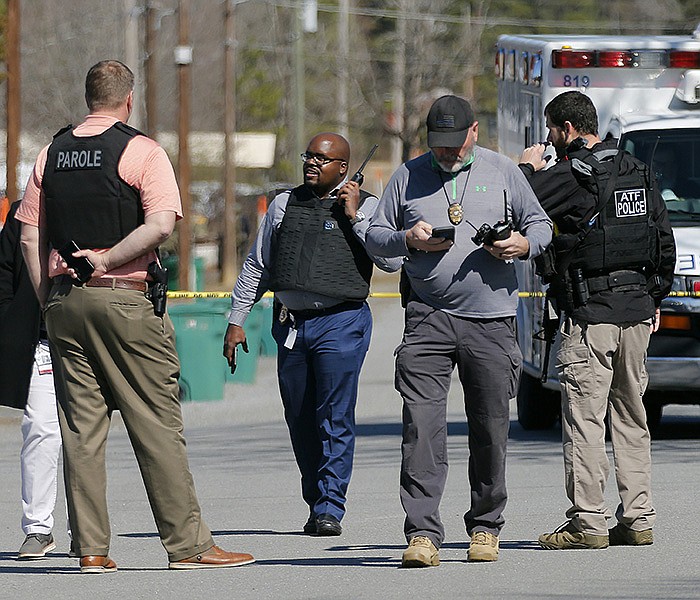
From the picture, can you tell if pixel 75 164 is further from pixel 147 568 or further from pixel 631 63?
pixel 631 63

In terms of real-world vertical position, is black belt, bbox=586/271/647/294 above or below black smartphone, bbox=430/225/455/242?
below

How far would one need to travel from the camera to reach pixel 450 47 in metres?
Result: 56.3

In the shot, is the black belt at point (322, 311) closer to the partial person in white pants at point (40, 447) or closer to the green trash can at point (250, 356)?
the partial person in white pants at point (40, 447)

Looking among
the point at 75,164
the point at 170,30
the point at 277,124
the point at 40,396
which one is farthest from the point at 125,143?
the point at 277,124

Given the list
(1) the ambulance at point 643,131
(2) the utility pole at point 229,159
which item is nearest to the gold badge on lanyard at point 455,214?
(1) the ambulance at point 643,131

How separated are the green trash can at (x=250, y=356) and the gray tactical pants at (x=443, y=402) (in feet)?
36.1

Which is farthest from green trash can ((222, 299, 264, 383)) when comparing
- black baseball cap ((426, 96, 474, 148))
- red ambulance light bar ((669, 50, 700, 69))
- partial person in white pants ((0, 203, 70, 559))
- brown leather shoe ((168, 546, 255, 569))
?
black baseball cap ((426, 96, 474, 148))

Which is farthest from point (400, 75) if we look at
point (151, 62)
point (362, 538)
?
point (362, 538)

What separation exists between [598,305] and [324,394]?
150 centimetres

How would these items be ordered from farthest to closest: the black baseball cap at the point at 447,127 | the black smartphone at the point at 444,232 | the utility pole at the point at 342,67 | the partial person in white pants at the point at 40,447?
→ the utility pole at the point at 342,67 → the partial person in white pants at the point at 40,447 → the black baseball cap at the point at 447,127 → the black smartphone at the point at 444,232

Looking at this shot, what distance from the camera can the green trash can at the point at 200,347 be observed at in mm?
16984

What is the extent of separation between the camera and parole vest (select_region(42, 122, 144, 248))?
6957mm

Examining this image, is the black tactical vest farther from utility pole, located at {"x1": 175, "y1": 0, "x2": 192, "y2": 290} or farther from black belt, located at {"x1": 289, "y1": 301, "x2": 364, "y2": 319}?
utility pole, located at {"x1": 175, "y1": 0, "x2": 192, "y2": 290}

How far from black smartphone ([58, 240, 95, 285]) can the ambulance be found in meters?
4.97
